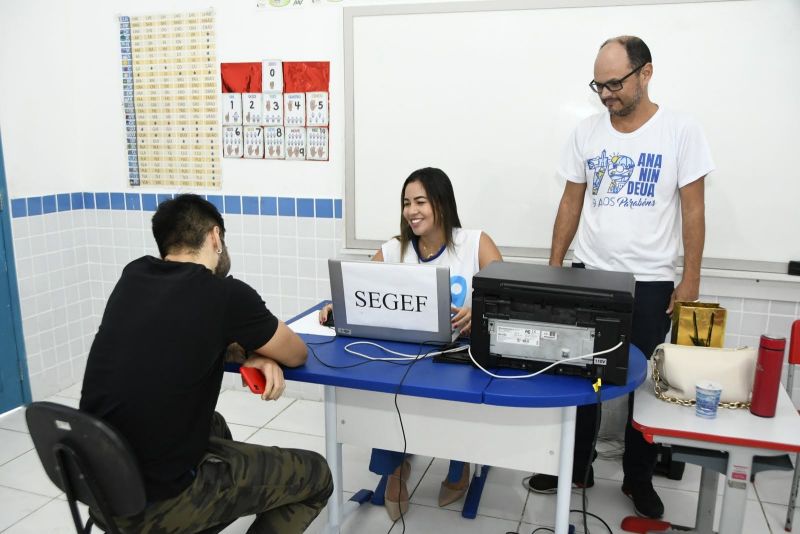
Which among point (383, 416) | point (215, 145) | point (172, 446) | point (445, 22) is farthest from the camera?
point (215, 145)

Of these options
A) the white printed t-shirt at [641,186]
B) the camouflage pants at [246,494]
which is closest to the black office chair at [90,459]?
the camouflage pants at [246,494]

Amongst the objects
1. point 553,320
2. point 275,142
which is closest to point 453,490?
point 553,320

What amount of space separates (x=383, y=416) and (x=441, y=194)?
3.17 ft

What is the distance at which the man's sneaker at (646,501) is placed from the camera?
2637mm

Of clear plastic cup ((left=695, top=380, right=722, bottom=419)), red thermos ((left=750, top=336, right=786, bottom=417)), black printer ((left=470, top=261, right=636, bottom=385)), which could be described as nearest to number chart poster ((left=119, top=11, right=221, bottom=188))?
black printer ((left=470, top=261, right=636, bottom=385))

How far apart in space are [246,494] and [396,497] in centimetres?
99

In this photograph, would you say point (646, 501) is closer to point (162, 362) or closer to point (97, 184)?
point (162, 362)

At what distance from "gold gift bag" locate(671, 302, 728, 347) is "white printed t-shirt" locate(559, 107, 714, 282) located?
0.38 m

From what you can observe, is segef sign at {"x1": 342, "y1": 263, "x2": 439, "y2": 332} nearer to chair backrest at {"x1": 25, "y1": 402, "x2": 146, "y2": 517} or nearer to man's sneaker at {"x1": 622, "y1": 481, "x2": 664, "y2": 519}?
chair backrest at {"x1": 25, "y1": 402, "x2": 146, "y2": 517}

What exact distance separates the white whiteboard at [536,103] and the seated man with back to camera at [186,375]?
1.57m

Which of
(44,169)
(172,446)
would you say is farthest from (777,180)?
(44,169)

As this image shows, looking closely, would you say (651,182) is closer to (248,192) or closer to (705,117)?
(705,117)

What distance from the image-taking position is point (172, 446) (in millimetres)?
1699

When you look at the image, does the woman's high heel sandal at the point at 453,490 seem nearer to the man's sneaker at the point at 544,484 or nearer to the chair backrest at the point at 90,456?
the man's sneaker at the point at 544,484
